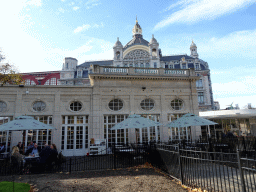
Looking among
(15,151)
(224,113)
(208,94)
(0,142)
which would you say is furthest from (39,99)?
(208,94)

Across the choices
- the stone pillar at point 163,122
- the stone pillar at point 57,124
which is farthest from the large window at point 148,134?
the stone pillar at point 57,124

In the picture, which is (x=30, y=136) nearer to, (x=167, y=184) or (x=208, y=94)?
(x=167, y=184)

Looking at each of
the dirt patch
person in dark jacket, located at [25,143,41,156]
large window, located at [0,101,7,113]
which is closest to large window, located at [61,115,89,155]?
person in dark jacket, located at [25,143,41,156]

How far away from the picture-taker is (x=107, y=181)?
7.04 meters

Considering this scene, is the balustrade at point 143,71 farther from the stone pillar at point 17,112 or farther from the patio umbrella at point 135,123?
the stone pillar at point 17,112

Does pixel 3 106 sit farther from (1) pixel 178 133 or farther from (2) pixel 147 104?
Result: (1) pixel 178 133

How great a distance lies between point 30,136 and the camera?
46.0 feet

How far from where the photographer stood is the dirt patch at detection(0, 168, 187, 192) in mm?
6160

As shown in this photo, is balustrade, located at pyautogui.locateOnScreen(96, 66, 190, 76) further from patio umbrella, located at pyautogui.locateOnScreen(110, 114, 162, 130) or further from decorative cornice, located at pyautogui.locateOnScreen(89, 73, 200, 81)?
patio umbrella, located at pyautogui.locateOnScreen(110, 114, 162, 130)

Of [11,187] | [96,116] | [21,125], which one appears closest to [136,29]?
[96,116]

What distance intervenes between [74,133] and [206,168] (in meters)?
11.1

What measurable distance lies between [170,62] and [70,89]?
41.1 meters

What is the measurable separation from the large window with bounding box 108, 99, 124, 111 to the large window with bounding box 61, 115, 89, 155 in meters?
2.30

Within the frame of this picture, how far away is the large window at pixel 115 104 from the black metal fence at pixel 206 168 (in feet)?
24.4
